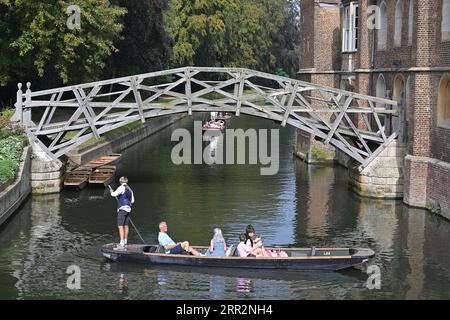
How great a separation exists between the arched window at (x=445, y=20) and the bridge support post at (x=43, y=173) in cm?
1455

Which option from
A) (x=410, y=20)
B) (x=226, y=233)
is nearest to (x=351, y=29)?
(x=410, y=20)

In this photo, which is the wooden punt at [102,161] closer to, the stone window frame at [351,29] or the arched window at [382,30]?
the stone window frame at [351,29]

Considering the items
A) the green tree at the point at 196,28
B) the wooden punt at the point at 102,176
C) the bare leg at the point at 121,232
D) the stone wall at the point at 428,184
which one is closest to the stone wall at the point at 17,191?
the wooden punt at the point at 102,176

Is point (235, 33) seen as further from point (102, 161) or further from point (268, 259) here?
point (268, 259)

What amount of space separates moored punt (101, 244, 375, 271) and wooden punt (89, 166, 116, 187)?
11.9 meters

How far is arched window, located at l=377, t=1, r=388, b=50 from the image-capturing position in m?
33.7

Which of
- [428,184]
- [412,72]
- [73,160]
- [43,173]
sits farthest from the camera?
[73,160]

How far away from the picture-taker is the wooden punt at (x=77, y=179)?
103 feet

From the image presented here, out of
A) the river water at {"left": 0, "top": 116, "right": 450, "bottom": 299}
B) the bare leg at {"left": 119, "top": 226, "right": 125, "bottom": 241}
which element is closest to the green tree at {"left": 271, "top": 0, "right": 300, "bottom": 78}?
the river water at {"left": 0, "top": 116, "right": 450, "bottom": 299}

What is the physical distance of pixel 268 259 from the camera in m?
19.5

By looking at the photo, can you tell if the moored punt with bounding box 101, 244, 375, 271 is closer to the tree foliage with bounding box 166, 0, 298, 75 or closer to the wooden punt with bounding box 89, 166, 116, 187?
the wooden punt with bounding box 89, 166, 116, 187

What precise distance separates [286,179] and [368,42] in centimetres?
686

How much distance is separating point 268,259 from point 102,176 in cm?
1482
